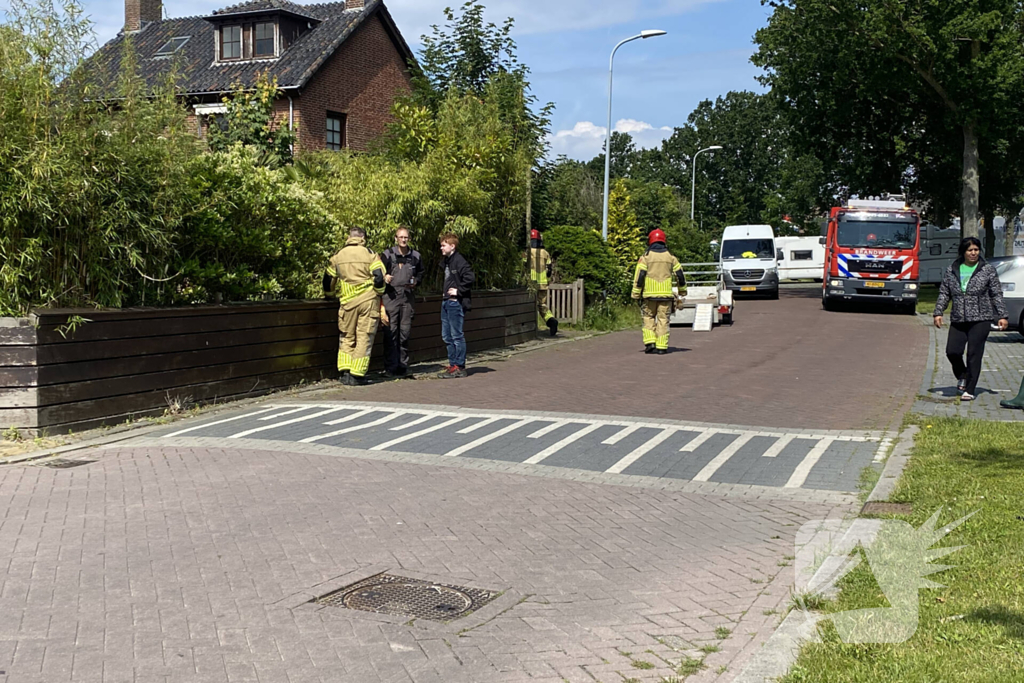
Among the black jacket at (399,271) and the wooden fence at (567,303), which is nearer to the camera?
the black jacket at (399,271)

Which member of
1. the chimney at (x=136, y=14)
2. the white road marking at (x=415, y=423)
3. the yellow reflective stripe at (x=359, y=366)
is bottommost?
the white road marking at (x=415, y=423)

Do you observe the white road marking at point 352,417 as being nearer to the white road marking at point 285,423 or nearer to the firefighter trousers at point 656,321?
the white road marking at point 285,423

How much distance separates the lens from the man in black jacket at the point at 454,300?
45.1 ft

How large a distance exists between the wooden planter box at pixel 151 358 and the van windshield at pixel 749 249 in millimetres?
25708

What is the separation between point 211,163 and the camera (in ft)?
36.0

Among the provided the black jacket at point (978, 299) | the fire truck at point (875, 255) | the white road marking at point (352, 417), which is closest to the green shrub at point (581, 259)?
the fire truck at point (875, 255)

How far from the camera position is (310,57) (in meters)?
32.1

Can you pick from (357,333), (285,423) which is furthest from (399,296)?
(285,423)

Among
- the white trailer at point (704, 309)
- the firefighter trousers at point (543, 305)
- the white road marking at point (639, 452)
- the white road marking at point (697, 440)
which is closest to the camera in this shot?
the white road marking at point (639, 452)

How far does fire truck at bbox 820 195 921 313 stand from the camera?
28.5 m

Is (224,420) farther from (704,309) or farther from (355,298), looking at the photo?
(704,309)

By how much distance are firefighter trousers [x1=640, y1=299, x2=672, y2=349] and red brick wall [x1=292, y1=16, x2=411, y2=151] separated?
52.4 ft

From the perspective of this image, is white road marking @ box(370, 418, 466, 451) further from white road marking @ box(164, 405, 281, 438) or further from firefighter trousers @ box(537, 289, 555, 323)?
firefighter trousers @ box(537, 289, 555, 323)
